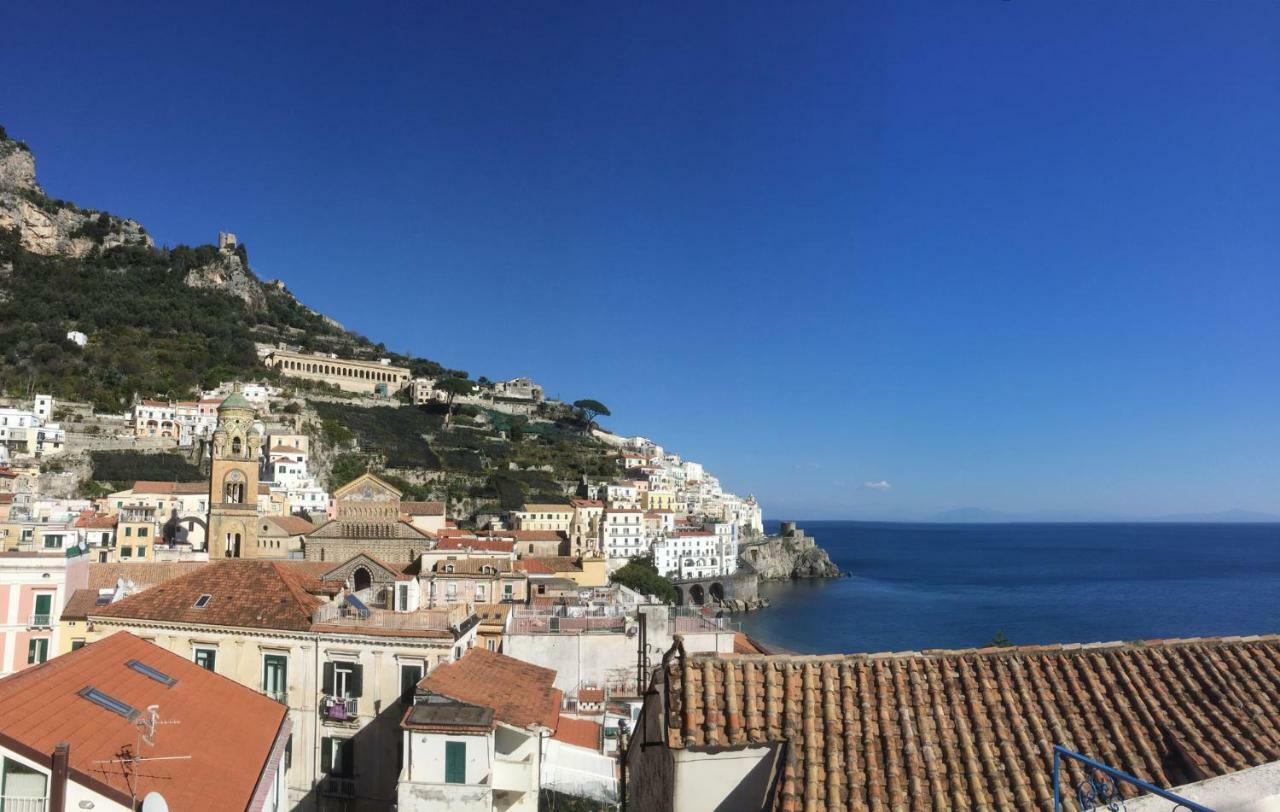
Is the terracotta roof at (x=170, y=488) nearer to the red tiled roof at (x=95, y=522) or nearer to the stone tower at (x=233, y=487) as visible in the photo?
the red tiled roof at (x=95, y=522)

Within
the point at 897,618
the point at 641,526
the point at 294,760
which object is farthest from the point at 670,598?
the point at 294,760

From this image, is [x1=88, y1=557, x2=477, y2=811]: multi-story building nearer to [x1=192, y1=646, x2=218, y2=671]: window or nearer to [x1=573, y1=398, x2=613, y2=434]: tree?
[x1=192, y1=646, x2=218, y2=671]: window

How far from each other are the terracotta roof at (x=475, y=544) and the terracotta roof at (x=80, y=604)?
987 inches

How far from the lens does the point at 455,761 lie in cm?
1303

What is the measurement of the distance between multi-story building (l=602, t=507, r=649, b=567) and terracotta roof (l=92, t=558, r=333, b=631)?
60.8 metres

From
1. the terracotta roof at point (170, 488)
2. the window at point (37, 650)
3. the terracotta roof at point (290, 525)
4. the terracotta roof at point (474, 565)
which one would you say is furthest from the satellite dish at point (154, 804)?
the terracotta roof at point (170, 488)

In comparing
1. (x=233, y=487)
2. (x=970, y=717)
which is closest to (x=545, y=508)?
(x=233, y=487)

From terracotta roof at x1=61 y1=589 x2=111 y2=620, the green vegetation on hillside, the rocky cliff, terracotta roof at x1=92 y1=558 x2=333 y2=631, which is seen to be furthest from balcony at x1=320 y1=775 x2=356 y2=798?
the rocky cliff

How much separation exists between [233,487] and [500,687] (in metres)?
36.3

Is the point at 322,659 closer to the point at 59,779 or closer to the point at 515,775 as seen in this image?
the point at 515,775

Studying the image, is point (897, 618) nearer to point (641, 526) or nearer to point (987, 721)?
point (641, 526)

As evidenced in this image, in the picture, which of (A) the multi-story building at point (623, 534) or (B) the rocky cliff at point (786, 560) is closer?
(A) the multi-story building at point (623, 534)

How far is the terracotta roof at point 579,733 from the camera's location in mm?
17641

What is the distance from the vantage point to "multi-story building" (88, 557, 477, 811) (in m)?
16.1
